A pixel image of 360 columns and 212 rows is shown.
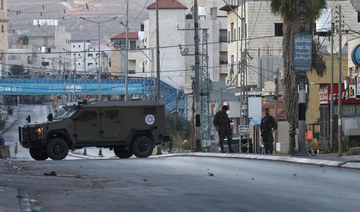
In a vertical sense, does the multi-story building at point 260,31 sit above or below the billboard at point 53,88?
above

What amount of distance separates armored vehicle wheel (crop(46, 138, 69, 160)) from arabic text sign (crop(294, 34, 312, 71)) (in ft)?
30.2

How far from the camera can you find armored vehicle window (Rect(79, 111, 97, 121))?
31.5 metres

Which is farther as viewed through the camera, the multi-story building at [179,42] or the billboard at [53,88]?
the billboard at [53,88]

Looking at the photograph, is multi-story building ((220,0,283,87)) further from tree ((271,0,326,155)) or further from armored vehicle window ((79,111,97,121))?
armored vehicle window ((79,111,97,121))

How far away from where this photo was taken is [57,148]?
31.1 metres

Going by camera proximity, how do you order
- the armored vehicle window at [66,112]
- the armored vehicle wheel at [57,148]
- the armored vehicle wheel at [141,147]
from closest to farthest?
the armored vehicle wheel at [57,148] → the armored vehicle window at [66,112] → the armored vehicle wheel at [141,147]

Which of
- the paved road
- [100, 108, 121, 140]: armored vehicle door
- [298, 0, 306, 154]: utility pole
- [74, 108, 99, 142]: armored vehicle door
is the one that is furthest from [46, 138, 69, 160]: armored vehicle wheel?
the paved road

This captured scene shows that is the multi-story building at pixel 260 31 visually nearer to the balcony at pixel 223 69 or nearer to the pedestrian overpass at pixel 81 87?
the pedestrian overpass at pixel 81 87

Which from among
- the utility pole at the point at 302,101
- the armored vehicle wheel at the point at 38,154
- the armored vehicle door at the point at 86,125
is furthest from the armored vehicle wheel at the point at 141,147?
the utility pole at the point at 302,101

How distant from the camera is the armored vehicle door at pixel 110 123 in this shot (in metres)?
31.9

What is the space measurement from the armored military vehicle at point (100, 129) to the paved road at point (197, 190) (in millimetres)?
11581

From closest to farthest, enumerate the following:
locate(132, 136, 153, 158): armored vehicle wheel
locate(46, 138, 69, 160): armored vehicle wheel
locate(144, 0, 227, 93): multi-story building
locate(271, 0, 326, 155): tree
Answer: locate(46, 138, 69, 160): armored vehicle wheel < locate(132, 136, 153, 158): armored vehicle wheel < locate(271, 0, 326, 155): tree < locate(144, 0, 227, 93): multi-story building

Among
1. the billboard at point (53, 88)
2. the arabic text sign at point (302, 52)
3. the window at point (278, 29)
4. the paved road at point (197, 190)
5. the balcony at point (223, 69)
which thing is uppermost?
the window at point (278, 29)

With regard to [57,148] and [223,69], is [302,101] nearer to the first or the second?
[57,148]
